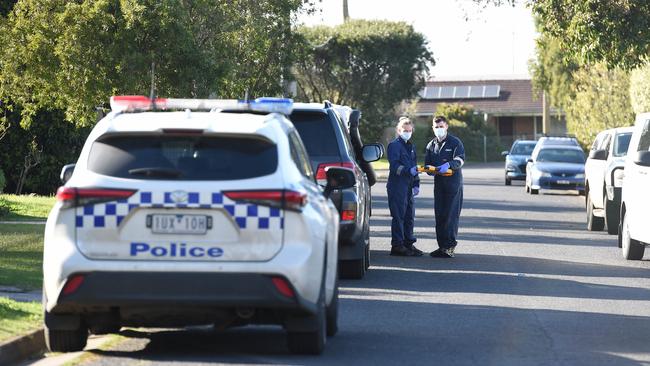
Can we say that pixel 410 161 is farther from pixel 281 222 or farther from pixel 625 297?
pixel 281 222

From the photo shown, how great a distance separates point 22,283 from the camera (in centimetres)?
1395

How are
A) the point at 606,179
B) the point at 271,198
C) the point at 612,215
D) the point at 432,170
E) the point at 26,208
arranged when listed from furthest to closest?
the point at 26,208 < the point at 612,215 < the point at 606,179 < the point at 432,170 < the point at 271,198

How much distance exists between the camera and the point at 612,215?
23969 mm

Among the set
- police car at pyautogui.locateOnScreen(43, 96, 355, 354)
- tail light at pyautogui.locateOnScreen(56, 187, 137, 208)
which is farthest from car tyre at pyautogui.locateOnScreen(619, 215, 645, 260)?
tail light at pyautogui.locateOnScreen(56, 187, 137, 208)

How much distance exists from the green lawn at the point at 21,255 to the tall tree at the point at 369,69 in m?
46.9

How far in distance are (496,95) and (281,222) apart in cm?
9639

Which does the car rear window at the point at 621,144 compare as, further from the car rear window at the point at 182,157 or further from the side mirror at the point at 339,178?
the car rear window at the point at 182,157

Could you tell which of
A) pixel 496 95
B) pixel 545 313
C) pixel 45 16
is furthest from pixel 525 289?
pixel 496 95

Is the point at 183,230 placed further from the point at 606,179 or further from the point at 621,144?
the point at 621,144

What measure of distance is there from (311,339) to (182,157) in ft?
5.04

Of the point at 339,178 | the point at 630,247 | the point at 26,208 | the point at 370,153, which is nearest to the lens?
the point at 339,178

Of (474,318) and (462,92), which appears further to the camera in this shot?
(462,92)

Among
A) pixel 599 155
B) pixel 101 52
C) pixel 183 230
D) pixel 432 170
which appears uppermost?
pixel 101 52

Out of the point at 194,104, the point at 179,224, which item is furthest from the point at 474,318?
the point at 179,224
